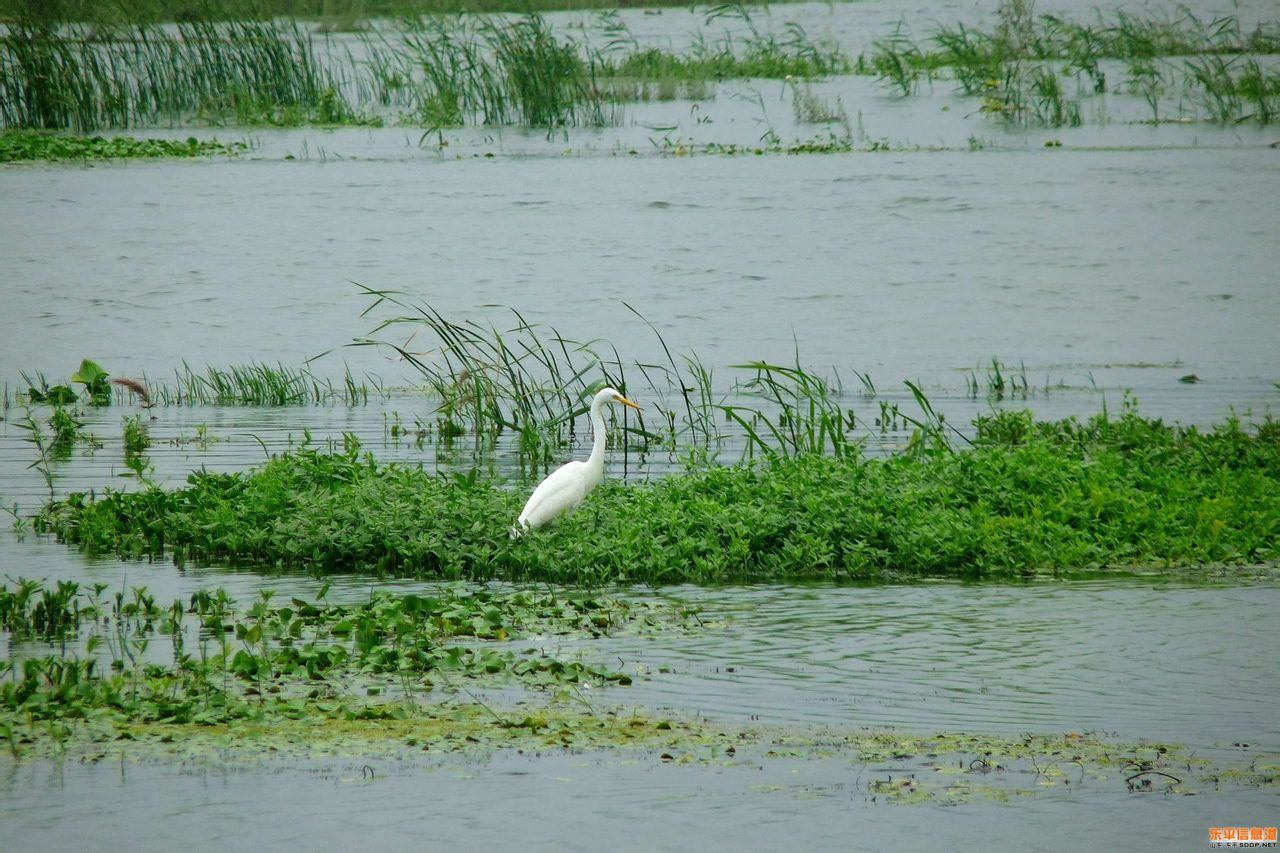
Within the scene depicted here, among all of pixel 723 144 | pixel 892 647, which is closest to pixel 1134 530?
pixel 892 647

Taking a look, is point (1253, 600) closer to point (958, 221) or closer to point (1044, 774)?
point (1044, 774)

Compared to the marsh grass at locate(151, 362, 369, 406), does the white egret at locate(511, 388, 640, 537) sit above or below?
above

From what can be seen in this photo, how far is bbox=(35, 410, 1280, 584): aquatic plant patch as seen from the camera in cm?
848

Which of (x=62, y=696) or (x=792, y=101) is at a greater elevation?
(x=792, y=101)

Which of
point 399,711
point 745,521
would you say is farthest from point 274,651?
point 745,521

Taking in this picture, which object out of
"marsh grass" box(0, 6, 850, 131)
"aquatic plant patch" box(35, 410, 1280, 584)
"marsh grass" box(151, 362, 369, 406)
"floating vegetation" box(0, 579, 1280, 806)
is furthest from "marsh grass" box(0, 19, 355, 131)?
"floating vegetation" box(0, 579, 1280, 806)

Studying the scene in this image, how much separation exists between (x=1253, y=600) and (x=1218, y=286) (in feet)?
41.8

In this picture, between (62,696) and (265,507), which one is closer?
(62,696)

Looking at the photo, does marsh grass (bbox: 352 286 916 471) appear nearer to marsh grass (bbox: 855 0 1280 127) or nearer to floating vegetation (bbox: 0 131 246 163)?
floating vegetation (bbox: 0 131 246 163)

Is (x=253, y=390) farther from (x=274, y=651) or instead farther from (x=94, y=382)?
(x=274, y=651)

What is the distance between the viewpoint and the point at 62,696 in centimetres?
605

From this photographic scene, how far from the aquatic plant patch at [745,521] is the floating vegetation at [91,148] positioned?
1801 cm

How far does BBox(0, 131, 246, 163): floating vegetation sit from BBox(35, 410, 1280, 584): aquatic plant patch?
18008 millimetres

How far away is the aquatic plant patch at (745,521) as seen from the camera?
848 cm
